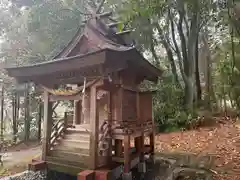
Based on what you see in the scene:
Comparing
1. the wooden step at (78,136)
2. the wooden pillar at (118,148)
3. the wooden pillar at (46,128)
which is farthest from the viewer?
the wooden pillar at (118,148)

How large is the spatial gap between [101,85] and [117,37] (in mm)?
2609

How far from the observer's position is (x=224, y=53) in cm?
1170

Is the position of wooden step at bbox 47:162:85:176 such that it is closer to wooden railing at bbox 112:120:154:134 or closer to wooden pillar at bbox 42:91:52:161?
wooden pillar at bbox 42:91:52:161

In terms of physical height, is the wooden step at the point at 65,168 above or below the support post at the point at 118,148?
below

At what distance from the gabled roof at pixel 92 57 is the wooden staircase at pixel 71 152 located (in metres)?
1.81

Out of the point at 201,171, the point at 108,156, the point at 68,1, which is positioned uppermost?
the point at 68,1

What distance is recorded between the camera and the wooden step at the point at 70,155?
5.11 metres

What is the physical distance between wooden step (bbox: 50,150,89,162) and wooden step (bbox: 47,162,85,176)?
21 cm

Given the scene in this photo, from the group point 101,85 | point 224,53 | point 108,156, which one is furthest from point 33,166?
point 224,53

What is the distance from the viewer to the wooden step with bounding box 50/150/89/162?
16.8 feet

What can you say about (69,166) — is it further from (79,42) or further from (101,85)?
(79,42)

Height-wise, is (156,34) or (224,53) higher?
(156,34)

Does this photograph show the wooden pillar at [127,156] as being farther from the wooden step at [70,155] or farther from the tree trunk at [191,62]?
the tree trunk at [191,62]

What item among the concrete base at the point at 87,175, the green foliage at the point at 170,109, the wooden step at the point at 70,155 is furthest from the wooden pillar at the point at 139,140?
the green foliage at the point at 170,109
